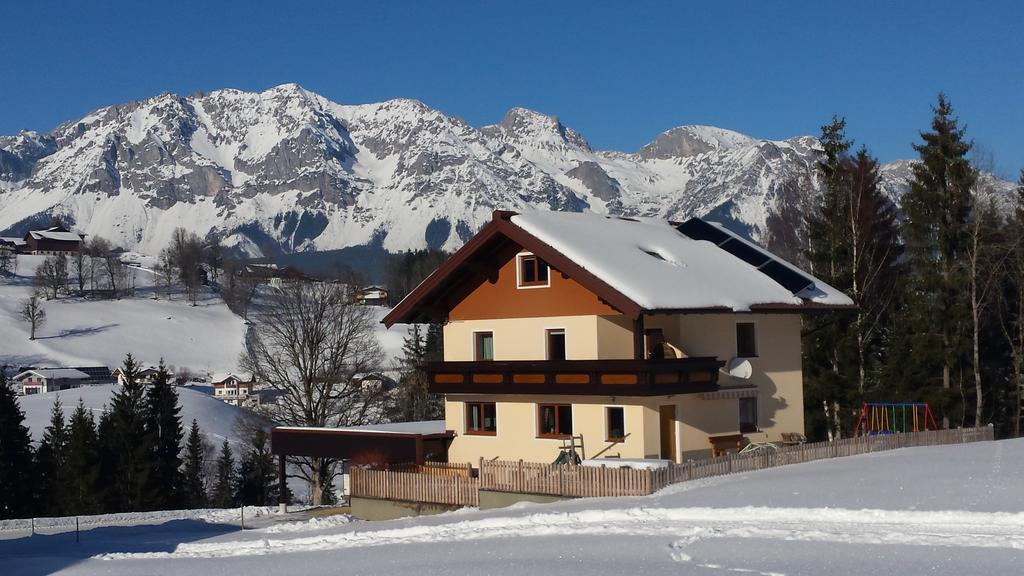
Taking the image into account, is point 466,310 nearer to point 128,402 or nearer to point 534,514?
point 534,514

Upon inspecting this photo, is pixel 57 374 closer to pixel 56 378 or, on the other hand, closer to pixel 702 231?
Result: pixel 56 378

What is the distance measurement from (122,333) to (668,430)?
473 ft

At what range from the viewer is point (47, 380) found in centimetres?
12812

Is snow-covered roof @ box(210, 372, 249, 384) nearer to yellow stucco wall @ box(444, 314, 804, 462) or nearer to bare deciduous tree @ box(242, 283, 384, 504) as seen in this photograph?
bare deciduous tree @ box(242, 283, 384, 504)

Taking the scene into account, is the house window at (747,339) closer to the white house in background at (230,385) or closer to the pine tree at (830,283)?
the pine tree at (830,283)

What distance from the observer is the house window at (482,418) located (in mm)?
34281

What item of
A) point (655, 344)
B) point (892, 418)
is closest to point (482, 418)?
point (655, 344)

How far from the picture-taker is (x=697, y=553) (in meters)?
17.6

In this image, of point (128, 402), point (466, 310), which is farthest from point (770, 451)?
point (128, 402)

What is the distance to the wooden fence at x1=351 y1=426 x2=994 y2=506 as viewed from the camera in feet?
83.0

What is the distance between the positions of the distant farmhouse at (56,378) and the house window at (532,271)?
4135 inches

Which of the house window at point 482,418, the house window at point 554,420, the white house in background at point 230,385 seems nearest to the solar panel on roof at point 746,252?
the house window at point 554,420

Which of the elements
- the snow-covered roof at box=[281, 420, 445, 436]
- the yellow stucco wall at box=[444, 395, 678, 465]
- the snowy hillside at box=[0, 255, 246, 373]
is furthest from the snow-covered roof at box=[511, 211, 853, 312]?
the snowy hillside at box=[0, 255, 246, 373]

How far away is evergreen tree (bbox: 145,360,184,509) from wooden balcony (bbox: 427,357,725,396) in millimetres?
24752
